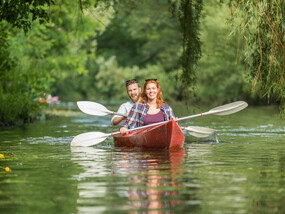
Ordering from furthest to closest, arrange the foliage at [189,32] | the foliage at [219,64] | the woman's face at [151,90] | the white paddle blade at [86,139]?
the foliage at [219,64] < the white paddle blade at [86,139] < the foliage at [189,32] < the woman's face at [151,90]

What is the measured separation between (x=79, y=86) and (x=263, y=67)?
55758 mm

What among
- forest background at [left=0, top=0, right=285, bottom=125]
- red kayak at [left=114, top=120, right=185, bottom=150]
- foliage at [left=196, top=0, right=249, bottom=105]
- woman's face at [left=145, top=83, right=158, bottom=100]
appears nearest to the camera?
forest background at [left=0, top=0, right=285, bottom=125]

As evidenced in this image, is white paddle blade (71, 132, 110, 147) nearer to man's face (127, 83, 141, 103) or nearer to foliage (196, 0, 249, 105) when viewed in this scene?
man's face (127, 83, 141, 103)

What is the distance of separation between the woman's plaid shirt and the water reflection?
90 cm

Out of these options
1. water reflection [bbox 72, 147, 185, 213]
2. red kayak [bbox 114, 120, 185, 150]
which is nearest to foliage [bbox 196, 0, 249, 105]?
red kayak [bbox 114, 120, 185, 150]

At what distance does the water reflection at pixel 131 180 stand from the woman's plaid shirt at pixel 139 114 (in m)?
0.90

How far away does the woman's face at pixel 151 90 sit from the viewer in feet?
38.0

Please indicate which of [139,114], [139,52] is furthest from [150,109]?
[139,52]

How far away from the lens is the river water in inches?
224

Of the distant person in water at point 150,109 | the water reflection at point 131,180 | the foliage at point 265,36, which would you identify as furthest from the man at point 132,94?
the foliage at point 265,36

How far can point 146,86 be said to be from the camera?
38.1 feet

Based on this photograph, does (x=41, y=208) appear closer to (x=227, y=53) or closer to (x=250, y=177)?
(x=250, y=177)

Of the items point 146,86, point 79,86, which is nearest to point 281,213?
point 146,86

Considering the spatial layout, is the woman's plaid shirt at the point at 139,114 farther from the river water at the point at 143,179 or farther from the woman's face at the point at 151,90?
the river water at the point at 143,179
